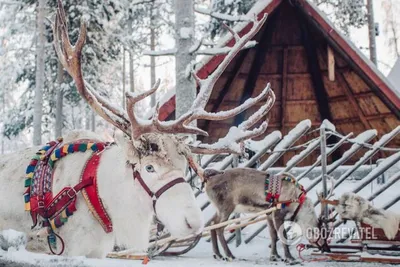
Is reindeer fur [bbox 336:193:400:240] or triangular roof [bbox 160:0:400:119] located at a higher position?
triangular roof [bbox 160:0:400:119]

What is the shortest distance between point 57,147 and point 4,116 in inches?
703

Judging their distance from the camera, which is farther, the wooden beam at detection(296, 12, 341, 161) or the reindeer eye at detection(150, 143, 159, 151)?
the wooden beam at detection(296, 12, 341, 161)

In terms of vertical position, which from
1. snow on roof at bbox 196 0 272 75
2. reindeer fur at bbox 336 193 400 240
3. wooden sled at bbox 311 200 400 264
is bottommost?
wooden sled at bbox 311 200 400 264

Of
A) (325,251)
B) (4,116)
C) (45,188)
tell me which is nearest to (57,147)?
(45,188)

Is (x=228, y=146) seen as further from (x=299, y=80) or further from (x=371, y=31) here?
(x=371, y=31)

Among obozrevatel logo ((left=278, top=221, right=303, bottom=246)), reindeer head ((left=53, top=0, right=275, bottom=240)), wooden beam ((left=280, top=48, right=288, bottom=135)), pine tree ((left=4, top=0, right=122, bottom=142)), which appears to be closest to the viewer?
reindeer head ((left=53, top=0, right=275, bottom=240))

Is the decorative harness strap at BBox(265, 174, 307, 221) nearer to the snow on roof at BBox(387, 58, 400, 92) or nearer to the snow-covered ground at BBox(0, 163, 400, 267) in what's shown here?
the snow-covered ground at BBox(0, 163, 400, 267)

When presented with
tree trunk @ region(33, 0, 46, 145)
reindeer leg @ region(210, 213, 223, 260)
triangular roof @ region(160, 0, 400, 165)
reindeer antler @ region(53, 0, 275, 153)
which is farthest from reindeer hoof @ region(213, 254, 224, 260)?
tree trunk @ region(33, 0, 46, 145)

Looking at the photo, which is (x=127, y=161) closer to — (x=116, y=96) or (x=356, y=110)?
(x=356, y=110)

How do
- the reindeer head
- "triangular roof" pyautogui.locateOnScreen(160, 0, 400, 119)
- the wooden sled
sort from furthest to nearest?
1. "triangular roof" pyautogui.locateOnScreen(160, 0, 400, 119)
2. the wooden sled
3. the reindeer head

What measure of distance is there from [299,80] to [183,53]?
21.3ft

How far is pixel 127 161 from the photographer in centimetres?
307

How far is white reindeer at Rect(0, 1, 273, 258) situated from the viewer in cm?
288

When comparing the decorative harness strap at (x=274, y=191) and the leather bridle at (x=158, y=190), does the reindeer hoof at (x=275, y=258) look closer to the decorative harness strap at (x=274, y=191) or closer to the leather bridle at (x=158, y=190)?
the decorative harness strap at (x=274, y=191)
